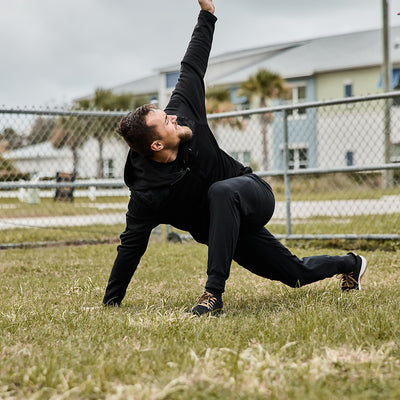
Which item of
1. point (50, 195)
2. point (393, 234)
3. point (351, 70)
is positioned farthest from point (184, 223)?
point (351, 70)

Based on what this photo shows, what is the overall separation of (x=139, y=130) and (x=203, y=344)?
1319 mm

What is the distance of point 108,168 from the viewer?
948 cm

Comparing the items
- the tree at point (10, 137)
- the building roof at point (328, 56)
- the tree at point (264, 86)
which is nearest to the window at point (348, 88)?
the building roof at point (328, 56)

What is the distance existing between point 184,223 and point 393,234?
12.1ft

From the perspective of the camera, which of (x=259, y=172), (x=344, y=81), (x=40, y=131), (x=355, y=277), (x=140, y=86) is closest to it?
(x=355, y=277)

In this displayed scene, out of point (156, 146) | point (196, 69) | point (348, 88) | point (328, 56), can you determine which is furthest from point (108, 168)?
point (328, 56)

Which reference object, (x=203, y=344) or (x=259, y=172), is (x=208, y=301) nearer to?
(x=203, y=344)

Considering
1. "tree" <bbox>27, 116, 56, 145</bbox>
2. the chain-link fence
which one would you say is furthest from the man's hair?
"tree" <bbox>27, 116, 56, 145</bbox>

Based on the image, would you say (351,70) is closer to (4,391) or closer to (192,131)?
(192,131)

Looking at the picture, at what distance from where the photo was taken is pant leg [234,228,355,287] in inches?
145

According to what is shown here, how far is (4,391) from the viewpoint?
202 cm

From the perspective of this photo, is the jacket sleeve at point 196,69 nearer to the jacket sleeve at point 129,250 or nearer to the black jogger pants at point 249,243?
the black jogger pants at point 249,243

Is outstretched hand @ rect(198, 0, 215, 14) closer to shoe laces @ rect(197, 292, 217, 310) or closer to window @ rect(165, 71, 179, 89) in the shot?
shoe laces @ rect(197, 292, 217, 310)

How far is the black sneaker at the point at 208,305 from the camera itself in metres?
3.24
